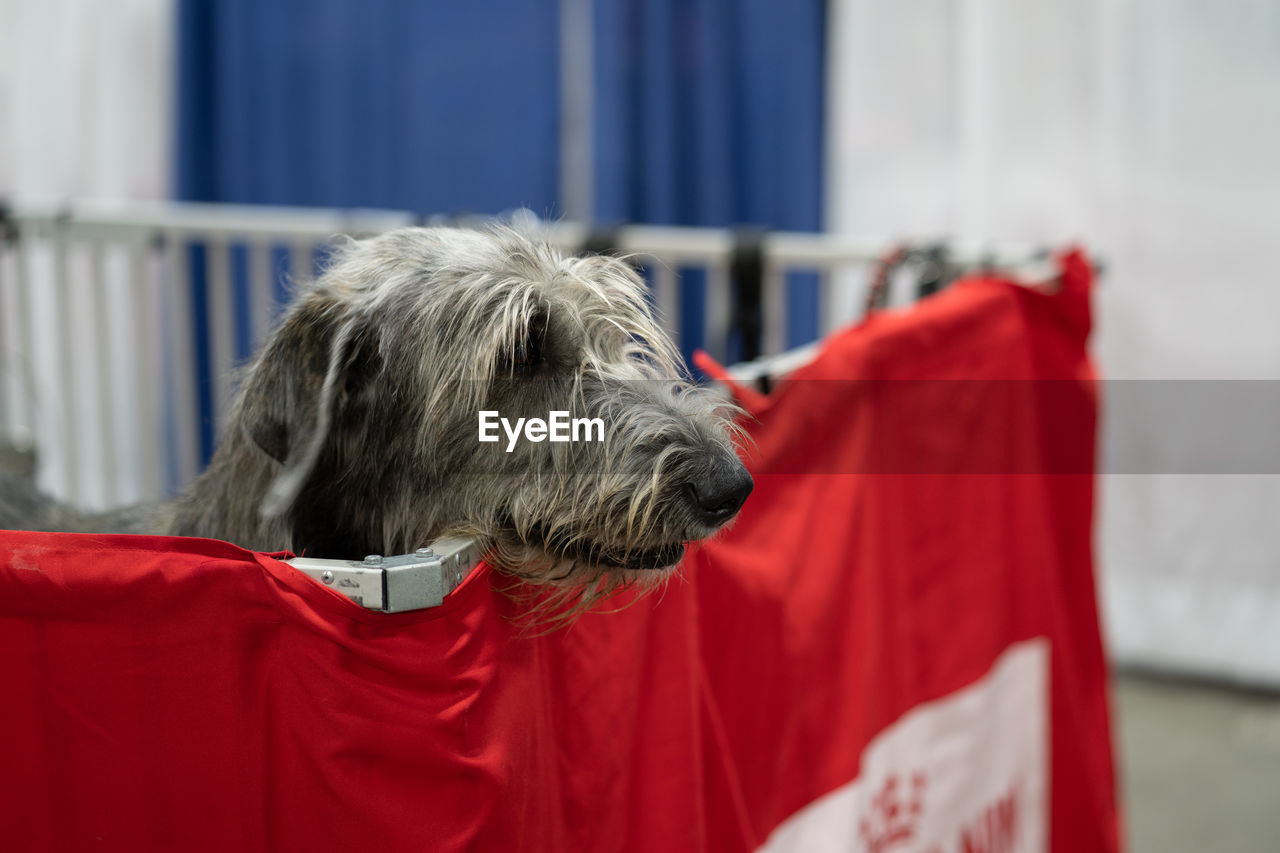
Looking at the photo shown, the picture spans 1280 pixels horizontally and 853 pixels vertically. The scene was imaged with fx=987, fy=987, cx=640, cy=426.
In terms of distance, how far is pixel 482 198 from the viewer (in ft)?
11.3

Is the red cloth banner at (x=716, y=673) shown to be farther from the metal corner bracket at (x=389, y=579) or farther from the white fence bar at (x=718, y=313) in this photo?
the white fence bar at (x=718, y=313)

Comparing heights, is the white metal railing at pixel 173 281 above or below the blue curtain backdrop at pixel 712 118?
below

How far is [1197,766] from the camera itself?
8.91 feet

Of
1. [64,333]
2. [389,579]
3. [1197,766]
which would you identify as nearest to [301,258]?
[64,333]

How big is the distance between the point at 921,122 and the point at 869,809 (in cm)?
255

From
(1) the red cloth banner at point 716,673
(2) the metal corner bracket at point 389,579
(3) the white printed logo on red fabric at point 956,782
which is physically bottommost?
(3) the white printed logo on red fabric at point 956,782

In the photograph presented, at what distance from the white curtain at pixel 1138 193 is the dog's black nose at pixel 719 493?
2621 mm

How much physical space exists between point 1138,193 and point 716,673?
8.87 ft

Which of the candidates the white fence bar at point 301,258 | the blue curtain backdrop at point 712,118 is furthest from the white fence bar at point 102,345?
the blue curtain backdrop at point 712,118

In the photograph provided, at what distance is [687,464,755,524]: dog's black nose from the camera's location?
33.3 inches

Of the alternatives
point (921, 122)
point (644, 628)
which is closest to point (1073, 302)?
point (644, 628)

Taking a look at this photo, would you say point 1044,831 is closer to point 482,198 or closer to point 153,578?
point 153,578

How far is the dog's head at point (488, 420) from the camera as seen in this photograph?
0.86 m

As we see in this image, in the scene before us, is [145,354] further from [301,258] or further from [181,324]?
[301,258]
